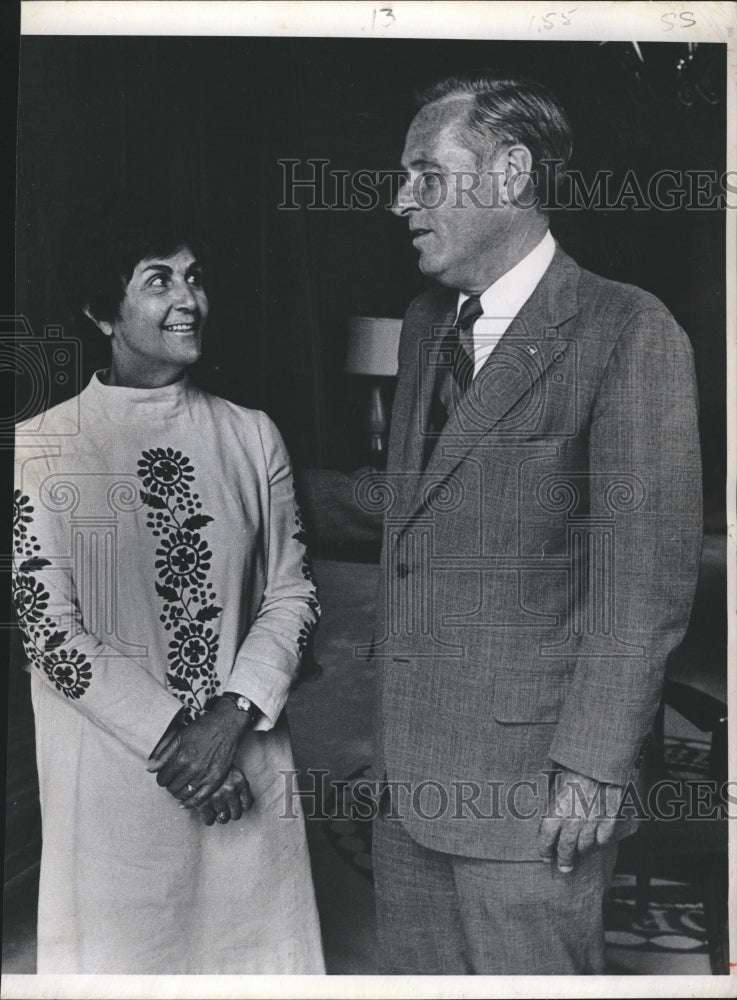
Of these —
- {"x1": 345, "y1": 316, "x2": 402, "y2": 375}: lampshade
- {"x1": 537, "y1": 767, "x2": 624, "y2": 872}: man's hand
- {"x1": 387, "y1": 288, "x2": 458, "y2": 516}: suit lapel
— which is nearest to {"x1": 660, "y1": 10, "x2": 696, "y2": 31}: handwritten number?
{"x1": 387, "y1": 288, "x2": 458, "y2": 516}: suit lapel

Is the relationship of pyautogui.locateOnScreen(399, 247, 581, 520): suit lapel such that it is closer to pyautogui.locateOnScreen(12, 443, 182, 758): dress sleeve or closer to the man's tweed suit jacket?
the man's tweed suit jacket

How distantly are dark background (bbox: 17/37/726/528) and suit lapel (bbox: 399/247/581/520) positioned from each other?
0.38 ft

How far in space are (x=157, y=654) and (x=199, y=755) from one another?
10.2 inches

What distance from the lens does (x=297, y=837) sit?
101 inches

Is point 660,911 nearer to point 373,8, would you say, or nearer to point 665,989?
point 665,989

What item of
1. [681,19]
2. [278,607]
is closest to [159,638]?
[278,607]

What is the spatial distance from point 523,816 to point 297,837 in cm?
54

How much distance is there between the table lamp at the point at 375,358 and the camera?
8.34 ft

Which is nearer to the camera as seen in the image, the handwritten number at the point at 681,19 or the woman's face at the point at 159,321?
the woman's face at the point at 159,321

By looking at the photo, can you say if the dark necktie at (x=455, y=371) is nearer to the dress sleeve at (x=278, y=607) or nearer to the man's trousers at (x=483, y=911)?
the dress sleeve at (x=278, y=607)

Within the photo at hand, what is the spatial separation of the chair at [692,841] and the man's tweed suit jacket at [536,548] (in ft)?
0.54

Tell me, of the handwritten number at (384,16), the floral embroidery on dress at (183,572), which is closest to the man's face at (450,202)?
the handwritten number at (384,16)

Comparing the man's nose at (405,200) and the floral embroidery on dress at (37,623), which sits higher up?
Result: the man's nose at (405,200)

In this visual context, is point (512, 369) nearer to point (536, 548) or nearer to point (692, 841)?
point (536, 548)
